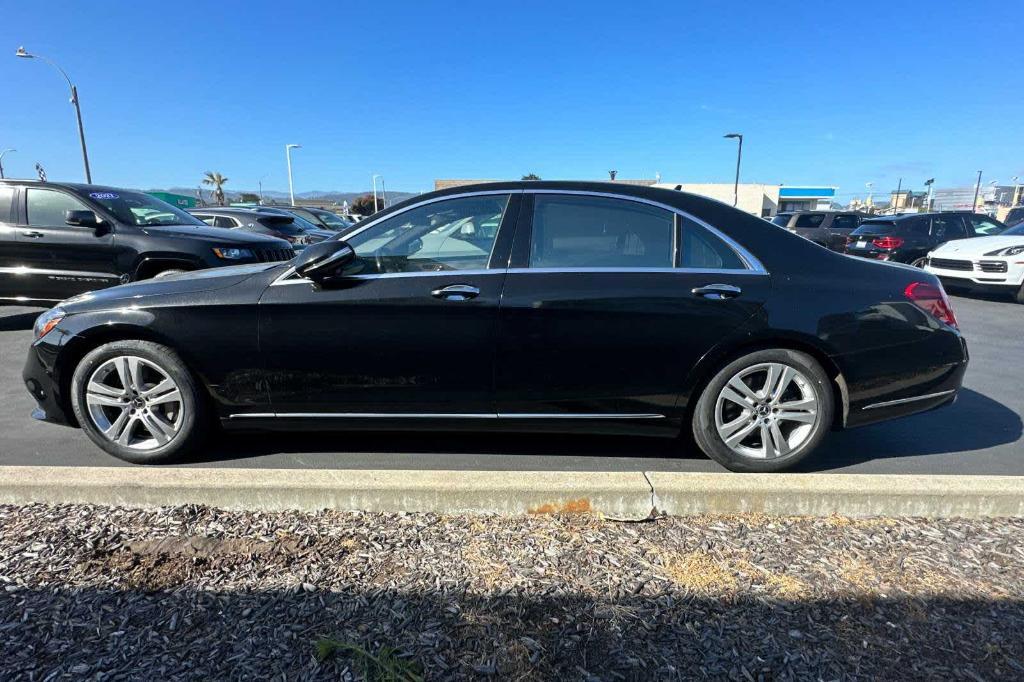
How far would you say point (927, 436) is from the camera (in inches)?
149

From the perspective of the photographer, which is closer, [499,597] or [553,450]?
[499,597]

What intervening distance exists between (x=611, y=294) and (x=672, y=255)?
423 millimetres

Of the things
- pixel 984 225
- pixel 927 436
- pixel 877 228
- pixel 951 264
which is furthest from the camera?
pixel 984 225

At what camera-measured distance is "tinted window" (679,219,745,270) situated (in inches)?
121

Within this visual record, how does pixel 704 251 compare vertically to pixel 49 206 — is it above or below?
below

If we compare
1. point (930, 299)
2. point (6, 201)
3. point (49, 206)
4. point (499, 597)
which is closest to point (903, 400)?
point (930, 299)

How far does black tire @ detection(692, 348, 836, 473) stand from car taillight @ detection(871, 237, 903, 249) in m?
10.9

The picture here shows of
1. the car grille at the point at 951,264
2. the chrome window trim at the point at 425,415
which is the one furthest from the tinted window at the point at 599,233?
the car grille at the point at 951,264

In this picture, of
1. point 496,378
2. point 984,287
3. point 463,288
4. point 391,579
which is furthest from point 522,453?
point 984,287

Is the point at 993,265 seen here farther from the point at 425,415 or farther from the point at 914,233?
the point at 425,415

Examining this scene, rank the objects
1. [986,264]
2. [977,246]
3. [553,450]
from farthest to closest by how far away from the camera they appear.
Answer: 1. [977,246]
2. [986,264]
3. [553,450]

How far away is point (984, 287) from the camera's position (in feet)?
31.2

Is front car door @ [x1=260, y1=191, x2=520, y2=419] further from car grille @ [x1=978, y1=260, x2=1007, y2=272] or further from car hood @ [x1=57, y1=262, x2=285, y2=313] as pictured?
car grille @ [x1=978, y1=260, x2=1007, y2=272]

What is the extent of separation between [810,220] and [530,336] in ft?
62.3
